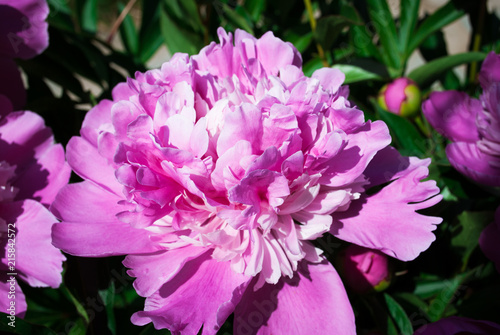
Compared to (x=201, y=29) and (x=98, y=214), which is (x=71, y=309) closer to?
(x=98, y=214)

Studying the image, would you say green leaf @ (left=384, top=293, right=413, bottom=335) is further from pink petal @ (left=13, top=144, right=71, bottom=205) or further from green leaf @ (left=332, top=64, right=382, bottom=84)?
pink petal @ (left=13, top=144, right=71, bottom=205)

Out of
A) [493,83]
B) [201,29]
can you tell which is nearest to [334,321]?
[493,83]

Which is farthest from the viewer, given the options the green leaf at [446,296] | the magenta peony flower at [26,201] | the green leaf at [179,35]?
the green leaf at [179,35]

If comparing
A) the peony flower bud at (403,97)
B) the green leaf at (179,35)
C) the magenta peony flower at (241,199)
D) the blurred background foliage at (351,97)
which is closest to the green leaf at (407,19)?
the blurred background foliage at (351,97)

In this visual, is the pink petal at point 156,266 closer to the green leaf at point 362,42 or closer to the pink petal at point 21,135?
the pink petal at point 21,135

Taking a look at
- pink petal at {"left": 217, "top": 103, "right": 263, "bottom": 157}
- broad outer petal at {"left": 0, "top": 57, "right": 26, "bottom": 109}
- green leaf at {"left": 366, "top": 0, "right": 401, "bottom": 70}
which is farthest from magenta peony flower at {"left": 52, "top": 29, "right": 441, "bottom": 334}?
green leaf at {"left": 366, "top": 0, "right": 401, "bottom": 70}

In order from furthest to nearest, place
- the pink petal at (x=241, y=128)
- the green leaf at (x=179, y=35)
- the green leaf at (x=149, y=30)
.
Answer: the green leaf at (x=149, y=30), the green leaf at (x=179, y=35), the pink petal at (x=241, y=128)
